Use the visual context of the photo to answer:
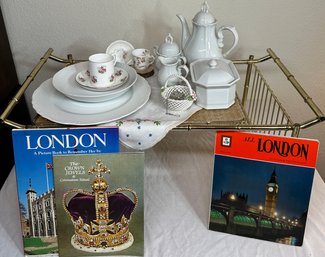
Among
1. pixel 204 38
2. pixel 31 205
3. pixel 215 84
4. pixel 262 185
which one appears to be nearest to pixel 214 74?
pixel 215 84

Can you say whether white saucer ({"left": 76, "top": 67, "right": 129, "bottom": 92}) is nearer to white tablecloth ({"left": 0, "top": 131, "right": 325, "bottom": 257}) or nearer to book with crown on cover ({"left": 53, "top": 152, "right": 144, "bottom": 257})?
book with crown on cover ({"left": 53, "top": 152, "right": 144, "bottom": 257})

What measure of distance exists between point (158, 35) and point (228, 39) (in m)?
0.20

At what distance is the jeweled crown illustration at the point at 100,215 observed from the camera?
81cm

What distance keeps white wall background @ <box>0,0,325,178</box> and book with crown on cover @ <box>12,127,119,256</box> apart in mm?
485

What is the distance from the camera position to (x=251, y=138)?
0.82 m

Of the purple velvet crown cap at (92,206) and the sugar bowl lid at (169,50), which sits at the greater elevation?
the sugar bowl lid at (169,50)

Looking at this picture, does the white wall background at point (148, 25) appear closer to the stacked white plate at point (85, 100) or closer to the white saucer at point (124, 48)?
the white saucer at point (124, 48)

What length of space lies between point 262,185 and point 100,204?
341 millimetres

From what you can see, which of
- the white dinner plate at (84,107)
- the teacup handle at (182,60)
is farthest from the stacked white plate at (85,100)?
the teacup handle at (182,60)

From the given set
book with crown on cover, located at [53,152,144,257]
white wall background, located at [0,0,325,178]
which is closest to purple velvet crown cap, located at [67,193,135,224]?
book with crown on cover, located at [53,152,144,257]

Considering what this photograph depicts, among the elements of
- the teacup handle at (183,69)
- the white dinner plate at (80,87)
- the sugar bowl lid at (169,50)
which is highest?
the sugar bowl lid at (169,50)

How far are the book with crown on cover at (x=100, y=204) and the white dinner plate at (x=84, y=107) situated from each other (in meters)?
0.08

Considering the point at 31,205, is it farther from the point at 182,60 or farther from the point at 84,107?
the point at 182,60

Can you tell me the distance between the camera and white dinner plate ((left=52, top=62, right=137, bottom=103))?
0.85m
